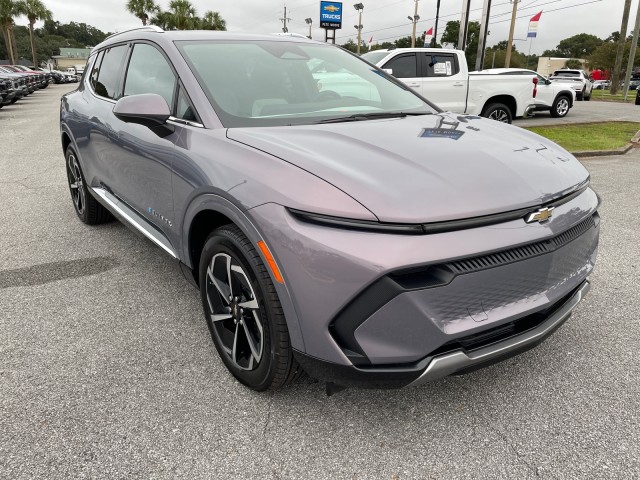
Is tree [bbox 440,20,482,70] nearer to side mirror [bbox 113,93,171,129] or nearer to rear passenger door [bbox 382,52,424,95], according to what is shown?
rear passenger door [bbox 382,52,424,95]

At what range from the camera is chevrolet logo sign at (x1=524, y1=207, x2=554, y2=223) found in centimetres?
197

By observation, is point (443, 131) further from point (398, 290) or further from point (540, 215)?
point (398, 290)

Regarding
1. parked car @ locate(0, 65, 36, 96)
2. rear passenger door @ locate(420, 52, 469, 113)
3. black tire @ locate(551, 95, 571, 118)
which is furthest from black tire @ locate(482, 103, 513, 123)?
parked car @ locate(0, 65, 36, 96)

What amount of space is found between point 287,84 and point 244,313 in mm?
1500

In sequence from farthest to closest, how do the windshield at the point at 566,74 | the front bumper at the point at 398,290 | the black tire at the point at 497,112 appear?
the windshield at the point at 566,74
the black tire at the point at 497,112
the front bumper at the point at 398,290

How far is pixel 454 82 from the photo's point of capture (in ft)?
36.1

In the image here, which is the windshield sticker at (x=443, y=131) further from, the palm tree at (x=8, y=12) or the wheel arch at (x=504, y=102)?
the palm tree at (x=8, y=12)

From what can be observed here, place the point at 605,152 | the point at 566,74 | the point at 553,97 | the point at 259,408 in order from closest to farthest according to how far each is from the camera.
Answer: the point at 259,408 → the point at 605,152 → the point at 553,97 → the point at 566,74

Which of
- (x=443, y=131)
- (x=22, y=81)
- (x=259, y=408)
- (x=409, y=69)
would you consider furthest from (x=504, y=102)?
(x=22, y=81)

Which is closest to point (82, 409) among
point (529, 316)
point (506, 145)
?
point (529, 316)

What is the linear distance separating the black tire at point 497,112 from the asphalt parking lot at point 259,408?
8.73 m

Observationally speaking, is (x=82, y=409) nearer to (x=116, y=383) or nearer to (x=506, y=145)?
(x=116, y=383)

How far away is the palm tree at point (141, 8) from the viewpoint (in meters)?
55.8

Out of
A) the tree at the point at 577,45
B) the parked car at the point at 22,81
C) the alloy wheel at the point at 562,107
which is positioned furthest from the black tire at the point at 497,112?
the tree at the point at 577,45
